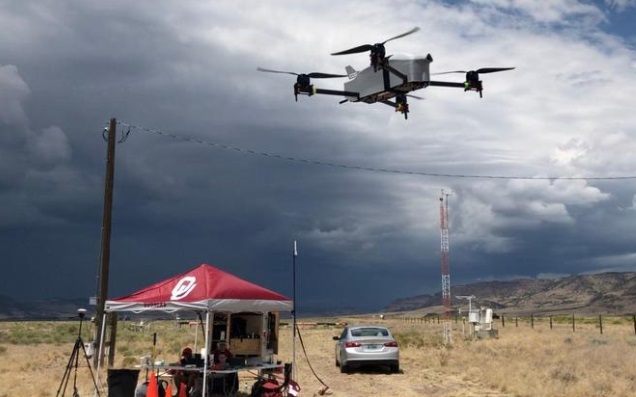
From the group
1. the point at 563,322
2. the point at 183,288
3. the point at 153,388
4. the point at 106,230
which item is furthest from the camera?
the point at 563,322

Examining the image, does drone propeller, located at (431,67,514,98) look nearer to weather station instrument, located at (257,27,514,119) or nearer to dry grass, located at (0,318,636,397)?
weather station instrument, located at (257,27,514,119)

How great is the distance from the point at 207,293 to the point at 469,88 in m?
12.0

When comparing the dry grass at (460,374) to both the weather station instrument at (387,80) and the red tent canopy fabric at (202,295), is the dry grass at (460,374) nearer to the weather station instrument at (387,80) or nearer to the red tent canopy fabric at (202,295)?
the red tent canopy fabric at (202,295)

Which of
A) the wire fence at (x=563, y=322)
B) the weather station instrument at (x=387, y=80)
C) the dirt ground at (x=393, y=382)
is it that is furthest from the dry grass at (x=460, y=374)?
the wire fence at (x=563, y=322)

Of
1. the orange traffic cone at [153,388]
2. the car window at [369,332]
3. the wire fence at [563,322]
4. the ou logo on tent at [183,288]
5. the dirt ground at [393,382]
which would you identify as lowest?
the dirt ground at [393,382]

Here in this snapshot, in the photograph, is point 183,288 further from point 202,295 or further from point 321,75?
point 321,75

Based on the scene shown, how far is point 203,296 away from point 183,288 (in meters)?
0.78

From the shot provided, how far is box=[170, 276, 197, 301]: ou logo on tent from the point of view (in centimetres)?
1368

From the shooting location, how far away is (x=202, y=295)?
13.4 meters

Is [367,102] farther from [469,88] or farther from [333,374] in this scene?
[333,374]

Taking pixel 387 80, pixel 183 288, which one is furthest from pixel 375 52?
pixel 183 288

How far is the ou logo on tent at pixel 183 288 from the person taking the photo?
1368 centimetres

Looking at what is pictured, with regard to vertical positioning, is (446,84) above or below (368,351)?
above

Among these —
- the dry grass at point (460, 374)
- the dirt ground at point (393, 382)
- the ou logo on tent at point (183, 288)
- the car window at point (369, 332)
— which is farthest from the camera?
the car window at point (369, 332)
